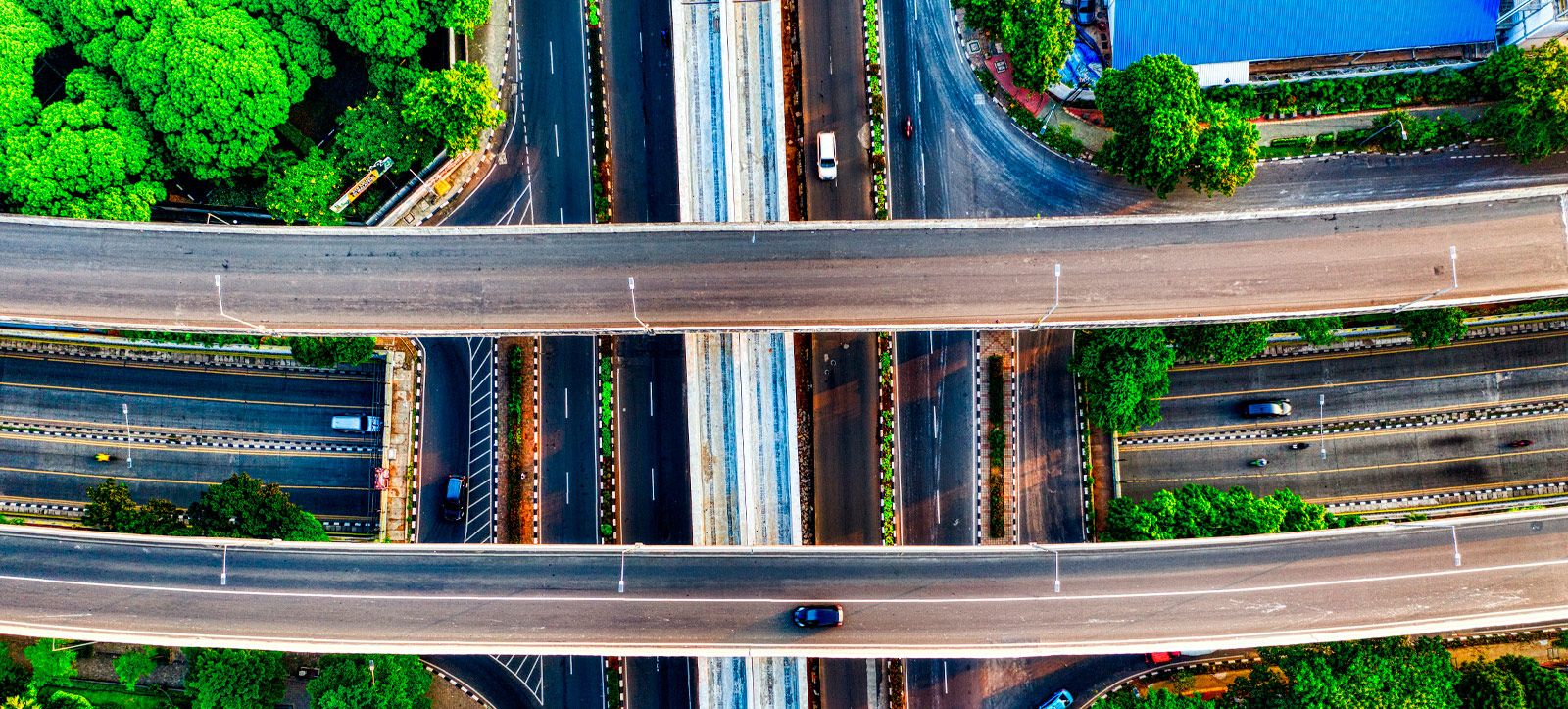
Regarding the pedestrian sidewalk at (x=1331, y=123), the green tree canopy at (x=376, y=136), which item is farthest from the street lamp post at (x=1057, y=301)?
the green tree canopy at (x=376, y=136)

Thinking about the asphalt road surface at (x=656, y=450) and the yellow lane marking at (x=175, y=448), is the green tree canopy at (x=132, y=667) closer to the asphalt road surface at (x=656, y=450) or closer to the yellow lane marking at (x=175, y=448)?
the yellow lane marking at (x=175, y=448)

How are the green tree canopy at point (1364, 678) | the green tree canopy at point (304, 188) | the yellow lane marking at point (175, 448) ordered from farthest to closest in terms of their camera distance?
Result: the yellow lane marking at point (175, 448) → the green tree canopy at point (304, 188) → the green tree canopy at point (1364, 678)

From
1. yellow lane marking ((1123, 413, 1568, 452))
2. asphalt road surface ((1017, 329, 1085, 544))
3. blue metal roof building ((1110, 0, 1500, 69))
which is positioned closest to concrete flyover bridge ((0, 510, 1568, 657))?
asphalt road surface ((1017, 329, 1085, 544))

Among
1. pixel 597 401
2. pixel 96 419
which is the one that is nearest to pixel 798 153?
pixel 597 401

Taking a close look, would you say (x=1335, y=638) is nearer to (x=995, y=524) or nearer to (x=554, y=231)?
(x=995, y=524)

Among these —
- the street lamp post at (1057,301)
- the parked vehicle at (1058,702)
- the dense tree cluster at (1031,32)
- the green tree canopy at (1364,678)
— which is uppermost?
the dense tree cluster at (1031,32)

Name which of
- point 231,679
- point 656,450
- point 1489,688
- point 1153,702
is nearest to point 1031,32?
point 656,450

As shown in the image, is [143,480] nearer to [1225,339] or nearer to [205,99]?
[205,99]
